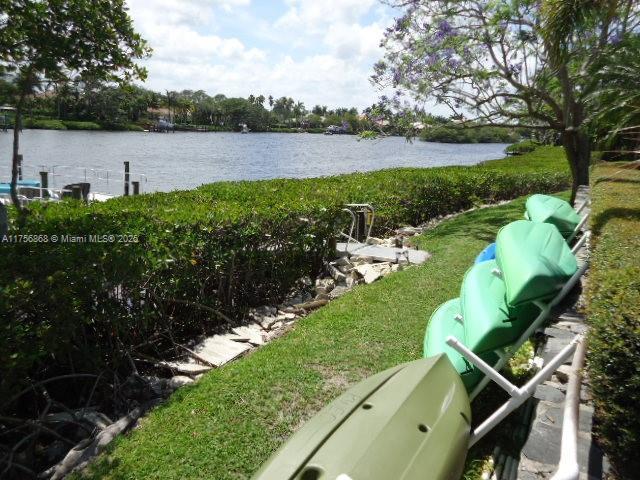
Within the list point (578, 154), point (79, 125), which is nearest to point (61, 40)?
point (578, 154)

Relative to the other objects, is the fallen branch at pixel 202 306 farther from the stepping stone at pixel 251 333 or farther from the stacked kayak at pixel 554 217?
the stacked kayak at pixel 554 217

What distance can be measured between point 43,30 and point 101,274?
2990 millimetres

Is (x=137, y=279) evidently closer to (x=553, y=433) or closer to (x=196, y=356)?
(x=196, y=356)

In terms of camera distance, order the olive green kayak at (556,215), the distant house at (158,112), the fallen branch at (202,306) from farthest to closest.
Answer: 1. the distant house at (158,112)
2. the olive green kayak at (556,215)
3. the fallen branch at (202,306)

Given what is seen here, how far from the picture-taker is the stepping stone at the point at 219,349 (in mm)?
4973

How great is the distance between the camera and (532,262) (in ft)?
12.1

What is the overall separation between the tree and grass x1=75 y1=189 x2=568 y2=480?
317cm

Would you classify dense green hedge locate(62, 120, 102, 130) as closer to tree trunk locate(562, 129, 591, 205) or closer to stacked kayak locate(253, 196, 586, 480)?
tree trunk locate(562, 129, 591, 205)

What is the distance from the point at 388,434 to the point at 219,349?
3034mm

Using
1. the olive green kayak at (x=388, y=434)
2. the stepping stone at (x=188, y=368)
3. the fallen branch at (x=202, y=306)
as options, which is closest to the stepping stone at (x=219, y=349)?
the stepping stone at (x=188, y=368)

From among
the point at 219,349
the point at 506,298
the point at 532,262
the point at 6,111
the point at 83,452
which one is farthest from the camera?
the point at 6,111

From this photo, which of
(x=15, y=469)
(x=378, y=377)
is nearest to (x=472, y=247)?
(x=378, y=377)

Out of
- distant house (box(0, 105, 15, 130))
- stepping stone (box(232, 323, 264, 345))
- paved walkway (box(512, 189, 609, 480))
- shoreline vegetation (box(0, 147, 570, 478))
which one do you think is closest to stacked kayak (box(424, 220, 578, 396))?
paved walkway (box(512, 189, 609, 480))

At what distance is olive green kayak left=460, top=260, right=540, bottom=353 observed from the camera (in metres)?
3.49
